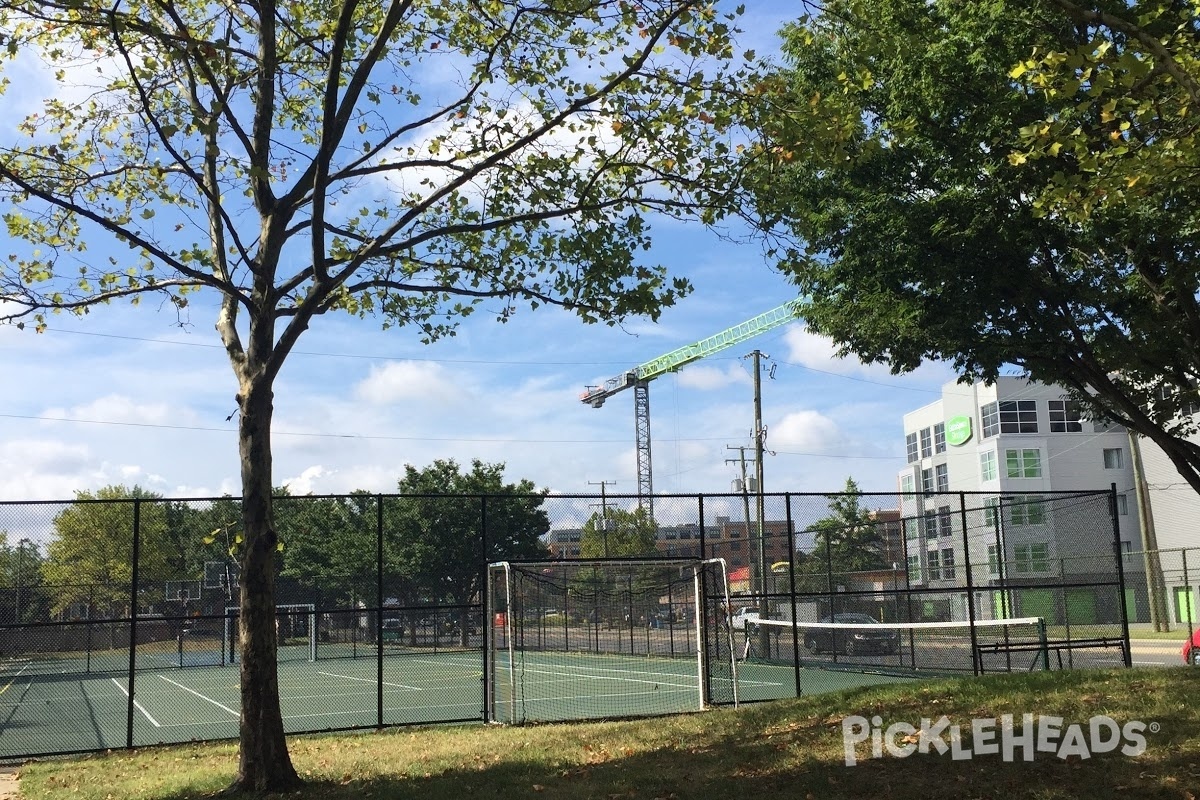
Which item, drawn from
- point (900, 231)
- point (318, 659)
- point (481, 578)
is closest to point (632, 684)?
point (481, 578)

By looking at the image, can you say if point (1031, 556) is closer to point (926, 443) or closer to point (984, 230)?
point (984, 230)

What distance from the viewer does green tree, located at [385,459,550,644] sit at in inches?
668

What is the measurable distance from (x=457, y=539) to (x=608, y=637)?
12.0 ft

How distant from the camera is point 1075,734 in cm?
887

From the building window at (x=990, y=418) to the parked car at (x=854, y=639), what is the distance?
3704cm

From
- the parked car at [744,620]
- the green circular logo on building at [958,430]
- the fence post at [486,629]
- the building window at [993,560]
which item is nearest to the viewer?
the fence post at [486,629]

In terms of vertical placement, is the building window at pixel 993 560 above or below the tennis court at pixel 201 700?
above

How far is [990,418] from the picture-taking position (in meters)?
62.3

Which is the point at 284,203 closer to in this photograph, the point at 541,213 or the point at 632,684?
the point at 541,213

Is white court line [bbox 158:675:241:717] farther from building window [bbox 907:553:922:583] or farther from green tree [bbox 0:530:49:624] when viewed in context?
building window [bbox 907:553:922:583]

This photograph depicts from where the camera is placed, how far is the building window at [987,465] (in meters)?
61.7

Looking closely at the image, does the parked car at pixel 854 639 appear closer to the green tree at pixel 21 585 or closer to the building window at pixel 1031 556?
the building window at pixel 1031 556

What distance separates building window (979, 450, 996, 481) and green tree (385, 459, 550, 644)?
1677 inches

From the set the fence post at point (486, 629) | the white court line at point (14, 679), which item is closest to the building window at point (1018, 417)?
the white court line at point (14, 679)
